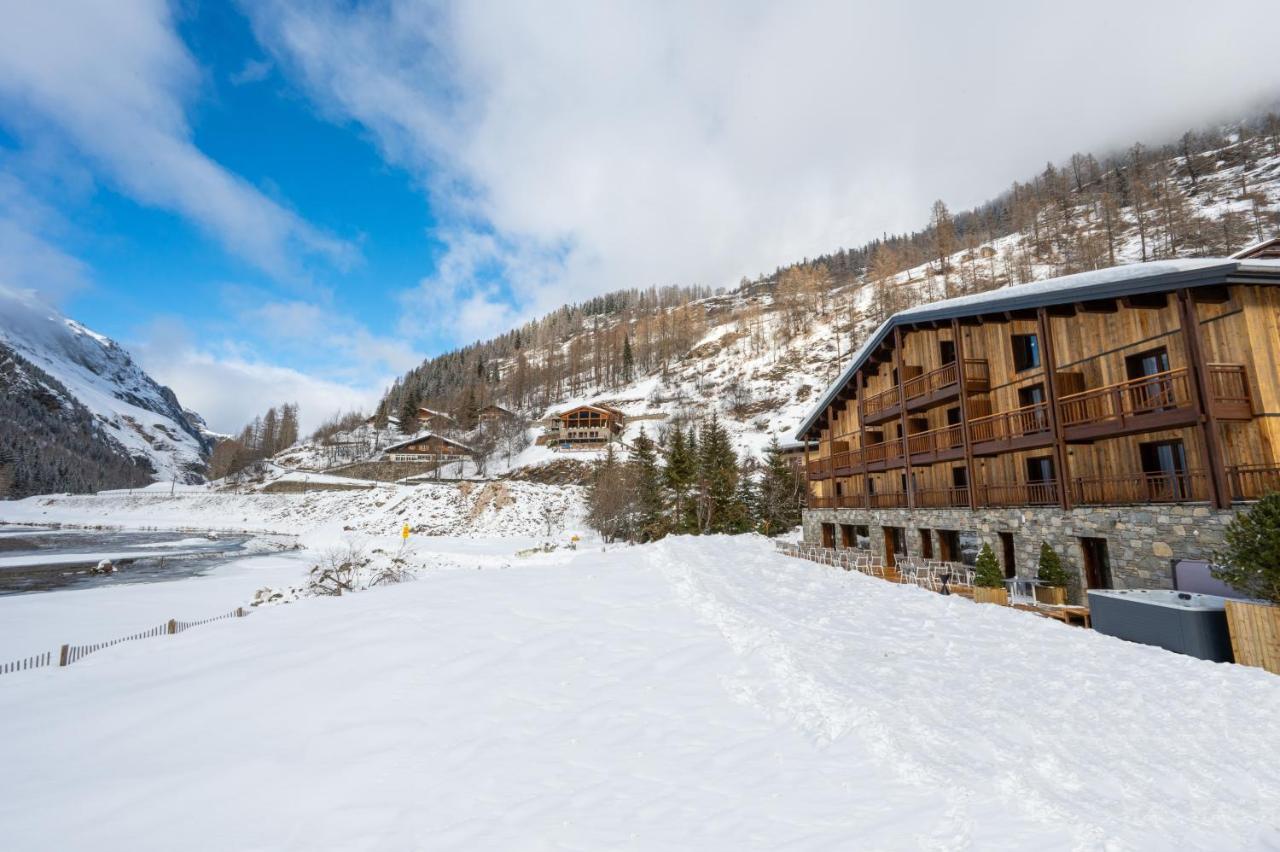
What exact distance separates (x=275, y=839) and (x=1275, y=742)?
12.0 m

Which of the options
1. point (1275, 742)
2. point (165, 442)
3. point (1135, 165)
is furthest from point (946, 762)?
point (165, 442)

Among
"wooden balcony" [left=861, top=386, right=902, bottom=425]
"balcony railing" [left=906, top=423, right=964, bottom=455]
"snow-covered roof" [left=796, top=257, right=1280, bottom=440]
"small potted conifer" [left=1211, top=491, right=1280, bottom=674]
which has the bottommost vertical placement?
"small potted conifer" [left=1211, top=491, right=1280, bottom=674]

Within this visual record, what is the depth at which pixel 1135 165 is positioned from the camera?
95812mm

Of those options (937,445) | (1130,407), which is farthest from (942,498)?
(1130,407)

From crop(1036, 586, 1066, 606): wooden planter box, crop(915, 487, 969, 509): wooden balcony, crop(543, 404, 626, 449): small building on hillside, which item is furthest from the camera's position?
crop(543, 404, 626, 449): small building on hillside

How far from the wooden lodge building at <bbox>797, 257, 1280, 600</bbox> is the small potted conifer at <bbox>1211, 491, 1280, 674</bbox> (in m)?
3.19

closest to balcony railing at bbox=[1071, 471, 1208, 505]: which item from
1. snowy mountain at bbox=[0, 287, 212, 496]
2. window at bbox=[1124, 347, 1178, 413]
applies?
window at bbox=[1124, 347, 1178, 413]

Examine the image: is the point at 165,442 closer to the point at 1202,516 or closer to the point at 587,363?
the point at 587,363

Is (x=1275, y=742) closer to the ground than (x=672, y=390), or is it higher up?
closer to the ground

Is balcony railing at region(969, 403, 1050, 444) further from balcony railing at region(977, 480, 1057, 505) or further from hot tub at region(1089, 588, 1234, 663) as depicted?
hot tub at region(1089, 588, 1234, 663)

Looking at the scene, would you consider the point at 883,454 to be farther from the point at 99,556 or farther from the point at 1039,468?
the point at 99,556

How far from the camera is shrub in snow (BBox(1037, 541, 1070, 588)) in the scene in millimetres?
15344

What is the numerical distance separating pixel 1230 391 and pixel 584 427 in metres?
68.0

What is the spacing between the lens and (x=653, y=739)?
23.7 ft
